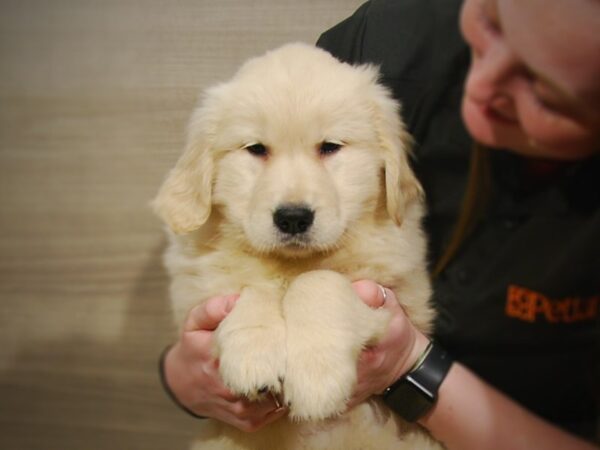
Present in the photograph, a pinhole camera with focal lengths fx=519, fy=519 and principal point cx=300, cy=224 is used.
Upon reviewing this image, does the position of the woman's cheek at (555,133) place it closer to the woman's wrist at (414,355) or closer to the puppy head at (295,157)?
the puppy head at (295,157)

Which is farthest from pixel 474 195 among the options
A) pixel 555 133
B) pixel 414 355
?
pixel 414 355

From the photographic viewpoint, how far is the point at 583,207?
1.86 ft

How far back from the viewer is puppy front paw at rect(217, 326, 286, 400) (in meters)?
0.98

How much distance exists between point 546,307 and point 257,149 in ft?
2.35

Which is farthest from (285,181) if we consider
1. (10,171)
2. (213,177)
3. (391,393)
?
(10,171)

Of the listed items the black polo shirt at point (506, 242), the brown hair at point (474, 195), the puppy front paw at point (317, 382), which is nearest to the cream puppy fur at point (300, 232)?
the puppy front paw at point (317, 382)

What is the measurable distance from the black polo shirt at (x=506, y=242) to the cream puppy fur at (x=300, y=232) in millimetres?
148

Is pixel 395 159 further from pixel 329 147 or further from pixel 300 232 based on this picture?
pixel 300 232

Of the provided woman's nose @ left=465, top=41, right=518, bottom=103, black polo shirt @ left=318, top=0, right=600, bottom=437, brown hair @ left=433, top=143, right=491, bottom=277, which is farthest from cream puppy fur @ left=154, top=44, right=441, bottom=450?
woman's nose @ left=465, top=41, right=518, bottom=103

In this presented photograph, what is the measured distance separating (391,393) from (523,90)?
826 millimetres

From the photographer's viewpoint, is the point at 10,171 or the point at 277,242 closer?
the point at 277,242

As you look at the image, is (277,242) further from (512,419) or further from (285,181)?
(512,419)

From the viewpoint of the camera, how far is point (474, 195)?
26.3 inches

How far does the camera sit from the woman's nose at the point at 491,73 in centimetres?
52
